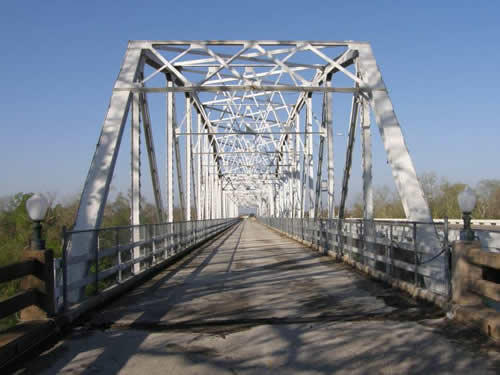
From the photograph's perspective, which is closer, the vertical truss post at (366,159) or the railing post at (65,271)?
the railing post at (65,271)

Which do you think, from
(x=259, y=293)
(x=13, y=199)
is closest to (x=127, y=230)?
(x=259, y=293)

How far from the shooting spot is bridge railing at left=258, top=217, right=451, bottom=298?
8.12m

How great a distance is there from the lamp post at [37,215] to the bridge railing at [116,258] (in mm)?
651

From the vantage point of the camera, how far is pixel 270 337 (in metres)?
6.11

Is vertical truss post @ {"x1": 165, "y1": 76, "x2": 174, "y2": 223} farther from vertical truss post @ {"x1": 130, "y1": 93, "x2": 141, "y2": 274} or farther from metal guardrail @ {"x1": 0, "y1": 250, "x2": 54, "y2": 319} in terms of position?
metal guardrail @ {"x1": 0, "y1": 250, "x2": 54, "y2": 319}

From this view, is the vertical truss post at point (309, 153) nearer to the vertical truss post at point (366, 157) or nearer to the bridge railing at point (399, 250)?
the bridge railing at point (399, 250)

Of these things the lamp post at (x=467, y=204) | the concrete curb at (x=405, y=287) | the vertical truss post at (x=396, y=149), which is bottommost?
the concrete curb at (x=405, y=287)

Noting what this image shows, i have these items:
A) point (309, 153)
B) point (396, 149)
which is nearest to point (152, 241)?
point (396, 149)

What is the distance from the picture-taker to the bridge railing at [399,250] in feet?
26.7

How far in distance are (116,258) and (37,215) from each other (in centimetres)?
396

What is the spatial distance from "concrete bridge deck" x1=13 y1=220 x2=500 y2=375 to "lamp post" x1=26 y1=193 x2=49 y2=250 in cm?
119

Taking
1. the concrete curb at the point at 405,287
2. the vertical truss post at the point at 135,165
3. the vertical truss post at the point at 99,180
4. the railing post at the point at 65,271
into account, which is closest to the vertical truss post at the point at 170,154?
the vertical truss post at the point at 135,165

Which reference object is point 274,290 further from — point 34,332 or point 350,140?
point 350,140

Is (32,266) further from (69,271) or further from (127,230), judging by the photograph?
(127,230)
